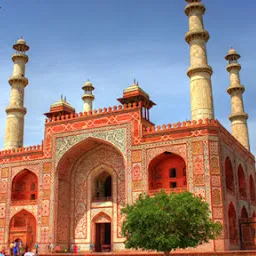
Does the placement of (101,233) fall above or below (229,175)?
below

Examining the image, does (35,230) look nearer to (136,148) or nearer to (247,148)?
(136,148)

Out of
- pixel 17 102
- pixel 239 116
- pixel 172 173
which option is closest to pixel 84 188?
pixel 172 173

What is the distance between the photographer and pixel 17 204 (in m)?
20.3

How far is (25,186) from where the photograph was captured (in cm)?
2116

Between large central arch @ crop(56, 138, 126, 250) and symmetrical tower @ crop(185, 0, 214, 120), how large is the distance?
4.08 meters

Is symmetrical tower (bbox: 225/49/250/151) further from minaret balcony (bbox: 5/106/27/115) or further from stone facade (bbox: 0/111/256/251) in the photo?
minaret balcony (bbox: 5/106/27/115)

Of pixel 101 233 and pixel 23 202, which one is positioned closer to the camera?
pixel 101 233

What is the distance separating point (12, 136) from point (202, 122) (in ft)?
34.8

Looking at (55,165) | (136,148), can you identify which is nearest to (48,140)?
(55,165)

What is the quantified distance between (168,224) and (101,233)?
8.23 m

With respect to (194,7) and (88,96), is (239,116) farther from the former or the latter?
(88,96)

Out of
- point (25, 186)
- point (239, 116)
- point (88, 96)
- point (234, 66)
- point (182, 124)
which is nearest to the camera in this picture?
point (182, 124)

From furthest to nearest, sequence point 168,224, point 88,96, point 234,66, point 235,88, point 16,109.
A: point 88,96 → point 234,66 → point 235,88 → point 16,109 → point 168,224

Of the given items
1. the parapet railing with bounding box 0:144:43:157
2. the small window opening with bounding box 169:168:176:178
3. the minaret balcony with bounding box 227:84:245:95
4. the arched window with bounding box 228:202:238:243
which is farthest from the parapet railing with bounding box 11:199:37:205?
the minaret balcony with bounding box 227:84:245:95
